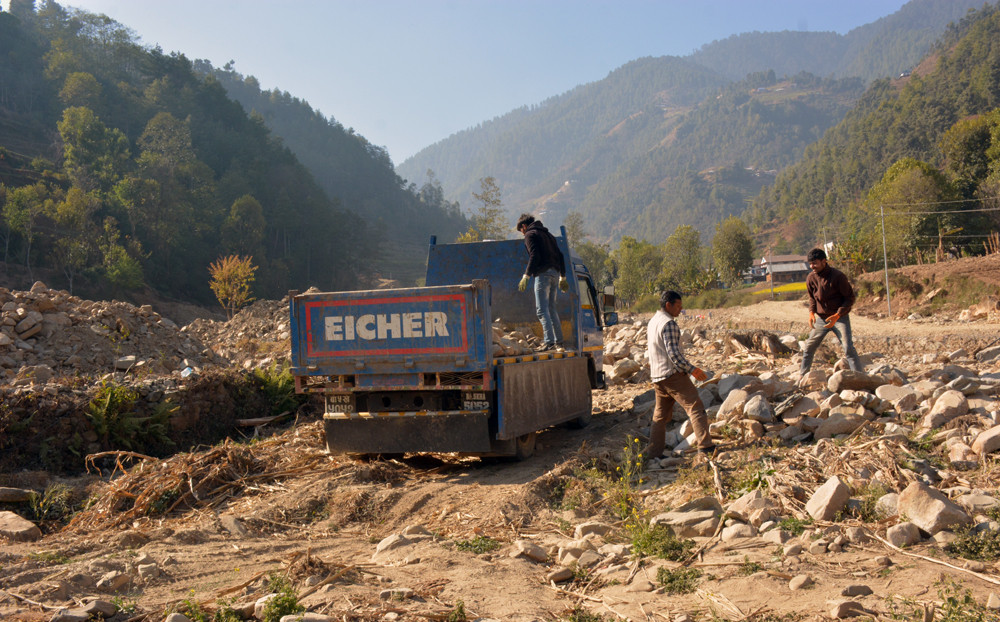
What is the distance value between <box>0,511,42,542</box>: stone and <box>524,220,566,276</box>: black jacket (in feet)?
17.7

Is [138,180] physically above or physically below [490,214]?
above

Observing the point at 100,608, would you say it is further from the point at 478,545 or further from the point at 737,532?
the point at 737,532

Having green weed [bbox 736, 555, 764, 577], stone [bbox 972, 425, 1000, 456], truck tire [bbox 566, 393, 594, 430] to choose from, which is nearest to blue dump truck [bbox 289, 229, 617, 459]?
truck tire [bbox 566, 393, 594, 430]

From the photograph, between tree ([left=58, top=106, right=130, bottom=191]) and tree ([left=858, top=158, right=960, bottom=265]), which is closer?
tree ([left=858, top=158, right=960, bottom=265])

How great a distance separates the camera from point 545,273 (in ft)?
26.9

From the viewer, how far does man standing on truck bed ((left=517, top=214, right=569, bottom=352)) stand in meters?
8.08

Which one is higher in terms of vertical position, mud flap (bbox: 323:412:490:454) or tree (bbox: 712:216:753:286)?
tree (bbox: 712:216:753:286)

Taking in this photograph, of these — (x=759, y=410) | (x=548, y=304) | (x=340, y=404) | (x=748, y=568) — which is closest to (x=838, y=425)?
(x=759, y=410)

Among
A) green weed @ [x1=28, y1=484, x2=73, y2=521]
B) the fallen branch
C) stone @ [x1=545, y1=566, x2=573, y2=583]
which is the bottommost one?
green weed @ [x1=28, y1=484, x2=73, y2=521]

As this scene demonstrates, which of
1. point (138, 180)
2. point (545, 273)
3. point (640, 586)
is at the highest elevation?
point (138, 180)

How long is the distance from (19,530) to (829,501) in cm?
644

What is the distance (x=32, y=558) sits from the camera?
15.7 feet

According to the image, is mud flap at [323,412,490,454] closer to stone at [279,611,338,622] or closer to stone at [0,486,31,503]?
stone at [0,486,31,503]

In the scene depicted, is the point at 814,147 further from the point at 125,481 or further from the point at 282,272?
the point at 125,481
